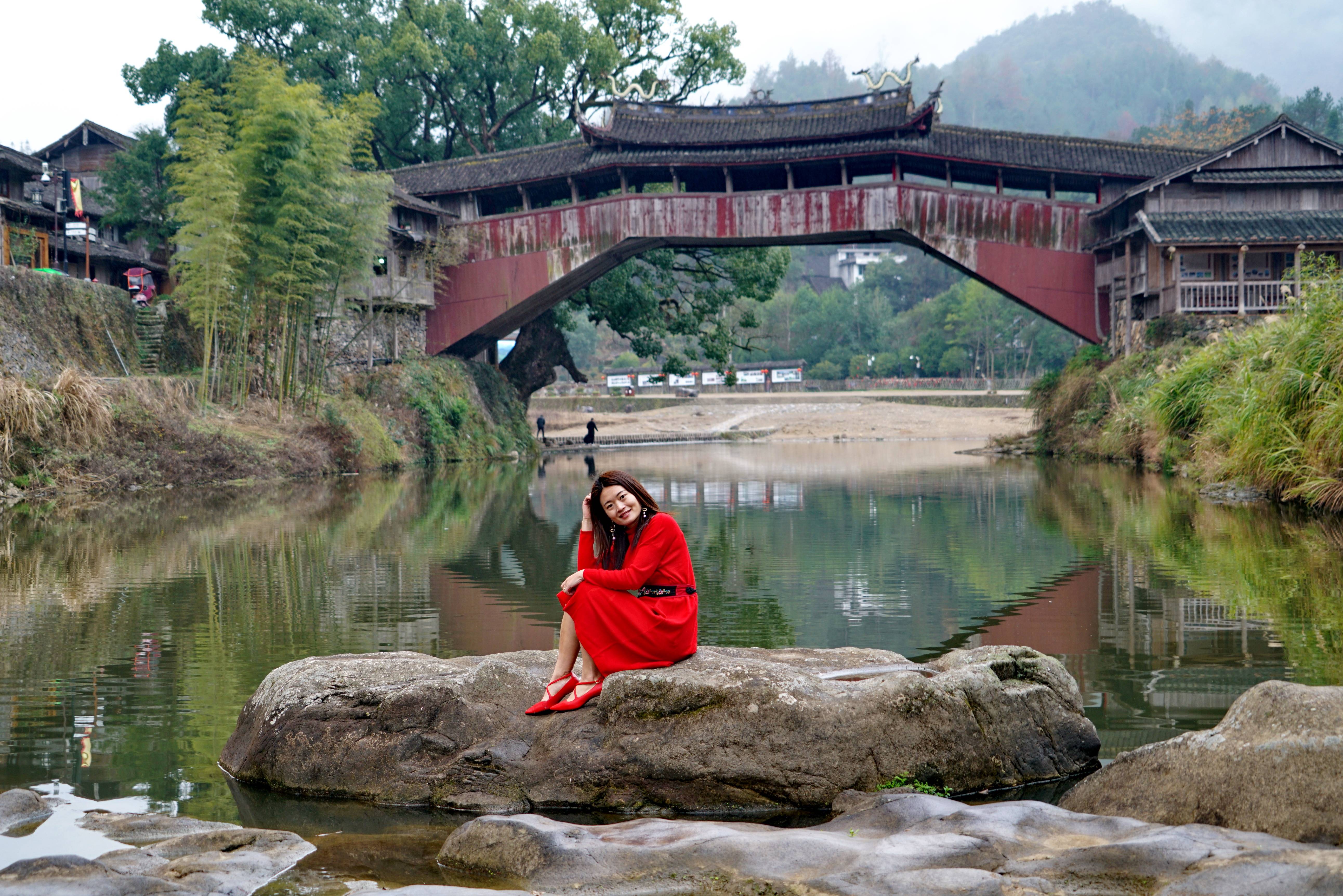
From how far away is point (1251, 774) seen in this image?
11.6 feet

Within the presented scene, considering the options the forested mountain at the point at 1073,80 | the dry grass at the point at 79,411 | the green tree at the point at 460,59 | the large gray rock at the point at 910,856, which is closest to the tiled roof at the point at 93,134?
the green tree at the point at 460,59

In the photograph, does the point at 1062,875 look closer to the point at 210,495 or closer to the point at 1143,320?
the point at 210,495

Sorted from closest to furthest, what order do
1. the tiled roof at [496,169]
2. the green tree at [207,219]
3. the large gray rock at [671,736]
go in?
the large gray rock at [671,736], the green tree at [207,219], the tiled roof at [496,169]

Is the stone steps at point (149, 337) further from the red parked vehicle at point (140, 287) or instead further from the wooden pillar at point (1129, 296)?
the wooden pillar at point (1129, 296)

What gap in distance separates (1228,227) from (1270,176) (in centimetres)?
192

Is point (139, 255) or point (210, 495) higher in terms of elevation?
point (139, 255)

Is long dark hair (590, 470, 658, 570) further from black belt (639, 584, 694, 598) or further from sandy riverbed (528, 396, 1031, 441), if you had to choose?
sandy riverbed (528, 396, 1031, 441)

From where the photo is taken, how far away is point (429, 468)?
82.3ft

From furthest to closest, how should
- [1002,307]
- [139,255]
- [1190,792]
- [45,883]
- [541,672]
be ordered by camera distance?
1. [1002,307]
2. [139,255]
3. [541,672]
4. [1190,792]
5. [45,883]

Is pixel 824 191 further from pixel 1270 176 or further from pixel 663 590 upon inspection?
pixel 663 590

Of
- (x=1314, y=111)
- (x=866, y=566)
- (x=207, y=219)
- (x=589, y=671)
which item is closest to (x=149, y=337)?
(x=207, y=219)

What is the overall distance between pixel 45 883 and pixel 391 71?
112ft

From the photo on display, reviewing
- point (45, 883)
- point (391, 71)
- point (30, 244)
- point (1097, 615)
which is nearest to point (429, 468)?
point (30, 244)

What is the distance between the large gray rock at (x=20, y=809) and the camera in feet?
12.7
